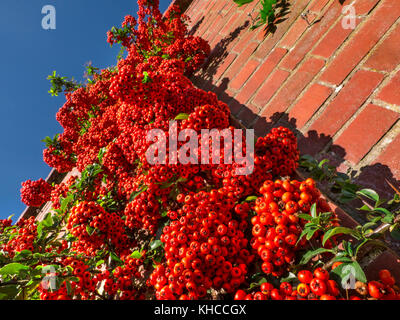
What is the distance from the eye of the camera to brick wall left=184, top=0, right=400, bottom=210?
1.32 metres

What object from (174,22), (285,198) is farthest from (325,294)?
(174,22)

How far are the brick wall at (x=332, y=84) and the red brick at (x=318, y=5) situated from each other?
1 centimetres

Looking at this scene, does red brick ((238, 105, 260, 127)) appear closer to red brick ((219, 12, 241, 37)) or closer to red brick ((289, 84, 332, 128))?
red brick ((289, 84, 332, 128))

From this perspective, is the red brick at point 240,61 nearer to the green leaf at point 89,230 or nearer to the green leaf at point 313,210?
the green leaf at point 313,210

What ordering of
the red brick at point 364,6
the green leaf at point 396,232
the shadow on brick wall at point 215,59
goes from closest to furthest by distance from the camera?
the green leaf at point 396,232, the red brick at point 364,6, the shadow on brick wall at point 215,59

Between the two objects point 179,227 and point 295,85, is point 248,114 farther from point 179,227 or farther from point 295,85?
point 179,227

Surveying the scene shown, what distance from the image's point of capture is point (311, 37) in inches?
76.1

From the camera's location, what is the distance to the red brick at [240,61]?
8.48 ft

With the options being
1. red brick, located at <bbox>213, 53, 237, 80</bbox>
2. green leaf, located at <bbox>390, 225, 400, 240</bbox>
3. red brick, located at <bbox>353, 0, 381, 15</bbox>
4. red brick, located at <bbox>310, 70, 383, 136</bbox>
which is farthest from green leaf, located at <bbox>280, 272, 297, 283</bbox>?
red brick, located at <bbox>213, 53, 237, 80</bbox>

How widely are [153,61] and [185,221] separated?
2698mm

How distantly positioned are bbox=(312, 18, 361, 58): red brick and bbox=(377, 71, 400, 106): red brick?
542 mm

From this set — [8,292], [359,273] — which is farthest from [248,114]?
[8,292]

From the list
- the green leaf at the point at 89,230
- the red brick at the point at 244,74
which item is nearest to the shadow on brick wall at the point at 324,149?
the red brick at the point at 244,74

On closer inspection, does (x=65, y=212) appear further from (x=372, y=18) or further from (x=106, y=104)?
(x=372, y=18)
